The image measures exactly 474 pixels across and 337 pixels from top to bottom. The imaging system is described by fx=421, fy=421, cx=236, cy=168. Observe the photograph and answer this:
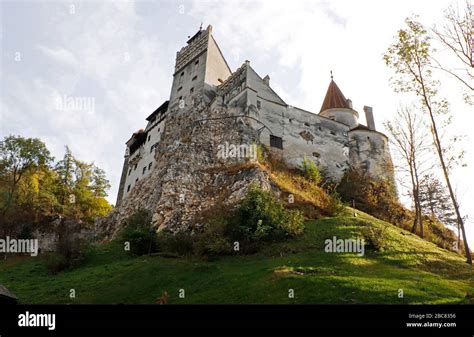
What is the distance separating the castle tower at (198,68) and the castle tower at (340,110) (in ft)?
38.3

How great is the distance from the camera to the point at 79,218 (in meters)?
42.3

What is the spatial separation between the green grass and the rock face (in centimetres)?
533

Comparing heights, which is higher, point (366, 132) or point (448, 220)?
point (366, 132)

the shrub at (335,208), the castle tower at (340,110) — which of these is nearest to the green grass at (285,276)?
the shrub at (335,208)

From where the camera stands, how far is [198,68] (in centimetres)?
4516

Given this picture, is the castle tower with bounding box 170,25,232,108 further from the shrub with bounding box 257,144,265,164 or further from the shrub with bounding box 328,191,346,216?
the shrub with bounding box 328,191,346,216

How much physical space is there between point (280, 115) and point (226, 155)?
24.9 ft

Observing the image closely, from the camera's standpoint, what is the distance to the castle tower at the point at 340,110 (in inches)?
1756

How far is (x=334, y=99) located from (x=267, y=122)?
12506 mm

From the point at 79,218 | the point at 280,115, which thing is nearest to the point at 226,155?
the point at 280,115

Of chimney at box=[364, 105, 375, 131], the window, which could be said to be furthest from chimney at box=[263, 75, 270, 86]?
chimney at box=[364, 105, 375, 131]

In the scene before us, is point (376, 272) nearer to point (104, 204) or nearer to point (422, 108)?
point (422, 108)

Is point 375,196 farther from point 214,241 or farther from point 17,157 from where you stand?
point 17,157

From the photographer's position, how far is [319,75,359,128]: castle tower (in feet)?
146
